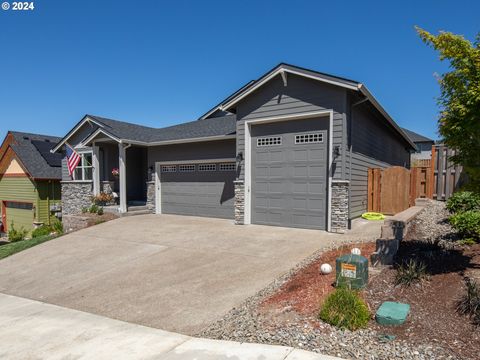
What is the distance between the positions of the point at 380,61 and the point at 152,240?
10.5m

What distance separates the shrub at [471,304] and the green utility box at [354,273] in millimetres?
1142

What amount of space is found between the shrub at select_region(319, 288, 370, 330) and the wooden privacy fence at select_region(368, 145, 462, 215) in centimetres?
834

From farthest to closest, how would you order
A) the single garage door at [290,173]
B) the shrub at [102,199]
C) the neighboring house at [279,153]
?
1. the shrub at [102,199]
2. the single garage door at [290,173]
3. the neighboring house at [279,153]

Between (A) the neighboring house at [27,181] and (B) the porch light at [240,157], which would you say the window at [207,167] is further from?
(A) the neighboring house at [27,181]

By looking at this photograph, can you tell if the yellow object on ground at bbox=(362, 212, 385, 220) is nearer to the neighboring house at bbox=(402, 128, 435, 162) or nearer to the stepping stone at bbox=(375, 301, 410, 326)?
the stepping stone at bbox=(375, 301, 410, 326)

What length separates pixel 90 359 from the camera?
342 cm

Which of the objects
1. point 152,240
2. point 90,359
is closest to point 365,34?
point 152,240

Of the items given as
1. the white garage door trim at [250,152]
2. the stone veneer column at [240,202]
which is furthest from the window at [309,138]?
the stone veneer column at [240,202]

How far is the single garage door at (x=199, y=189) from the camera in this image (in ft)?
40.5

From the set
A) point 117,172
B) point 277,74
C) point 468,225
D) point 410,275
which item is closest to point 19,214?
point 117,172

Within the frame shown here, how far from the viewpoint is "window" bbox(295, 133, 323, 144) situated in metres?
9.55

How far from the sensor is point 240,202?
1079 cm

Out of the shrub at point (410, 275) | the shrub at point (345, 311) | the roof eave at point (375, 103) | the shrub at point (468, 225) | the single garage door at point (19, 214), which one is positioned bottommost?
the single garage door at point (19, 214)

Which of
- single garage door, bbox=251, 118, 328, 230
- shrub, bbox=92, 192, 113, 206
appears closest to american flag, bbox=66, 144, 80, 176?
shrub, bbox=92, 192, 113, 206
